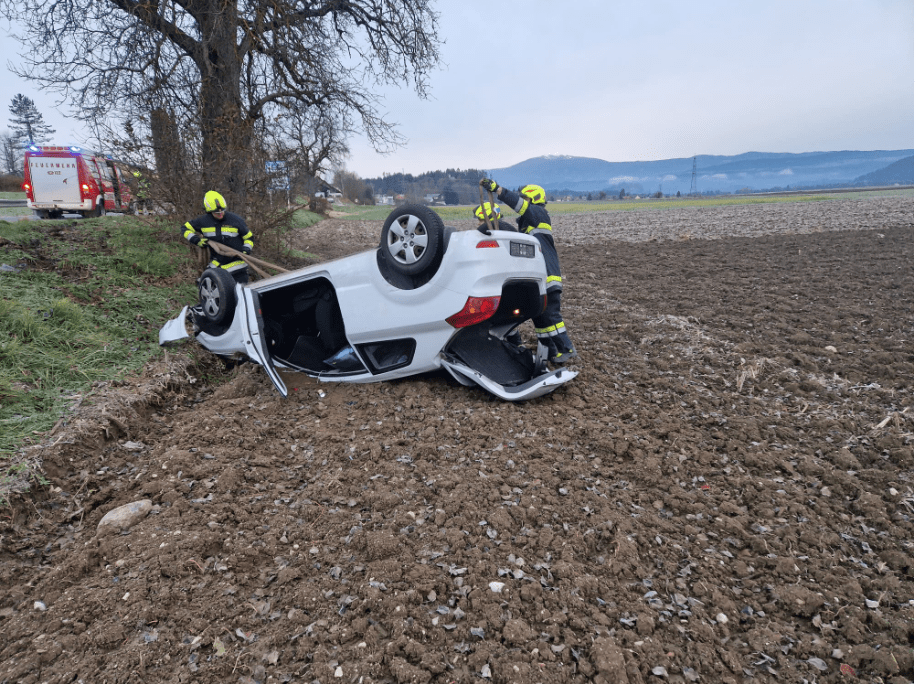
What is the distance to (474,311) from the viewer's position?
3668 mm

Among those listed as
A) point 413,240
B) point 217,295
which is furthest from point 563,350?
point 217,295

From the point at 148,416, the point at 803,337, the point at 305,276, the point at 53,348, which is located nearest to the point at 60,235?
the point at 53,348

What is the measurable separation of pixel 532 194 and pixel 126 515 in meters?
4.47

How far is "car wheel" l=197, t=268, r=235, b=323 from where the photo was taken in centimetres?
476

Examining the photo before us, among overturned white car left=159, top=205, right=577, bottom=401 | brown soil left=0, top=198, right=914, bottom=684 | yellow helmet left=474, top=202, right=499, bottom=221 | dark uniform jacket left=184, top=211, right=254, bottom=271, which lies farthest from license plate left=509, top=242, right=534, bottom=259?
dark uniform jacket left=184, top=211, right=254, bottom=271

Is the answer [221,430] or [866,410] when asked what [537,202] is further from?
[221,430]

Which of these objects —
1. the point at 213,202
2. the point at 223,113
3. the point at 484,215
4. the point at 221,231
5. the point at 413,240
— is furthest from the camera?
the point at 223,113

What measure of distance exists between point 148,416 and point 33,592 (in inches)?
83.6

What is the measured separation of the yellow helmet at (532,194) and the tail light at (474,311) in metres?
2.13

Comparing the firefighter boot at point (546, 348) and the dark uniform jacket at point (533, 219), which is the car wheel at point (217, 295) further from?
the firefighter boot at point (546, 348)

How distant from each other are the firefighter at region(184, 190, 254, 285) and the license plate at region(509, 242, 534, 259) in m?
3.86

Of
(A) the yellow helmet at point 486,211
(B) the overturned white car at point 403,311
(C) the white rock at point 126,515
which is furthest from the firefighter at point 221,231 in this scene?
(C) the white rock at point 126,515

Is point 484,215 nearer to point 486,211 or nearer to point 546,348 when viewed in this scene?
point 486,211

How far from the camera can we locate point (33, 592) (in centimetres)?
229
